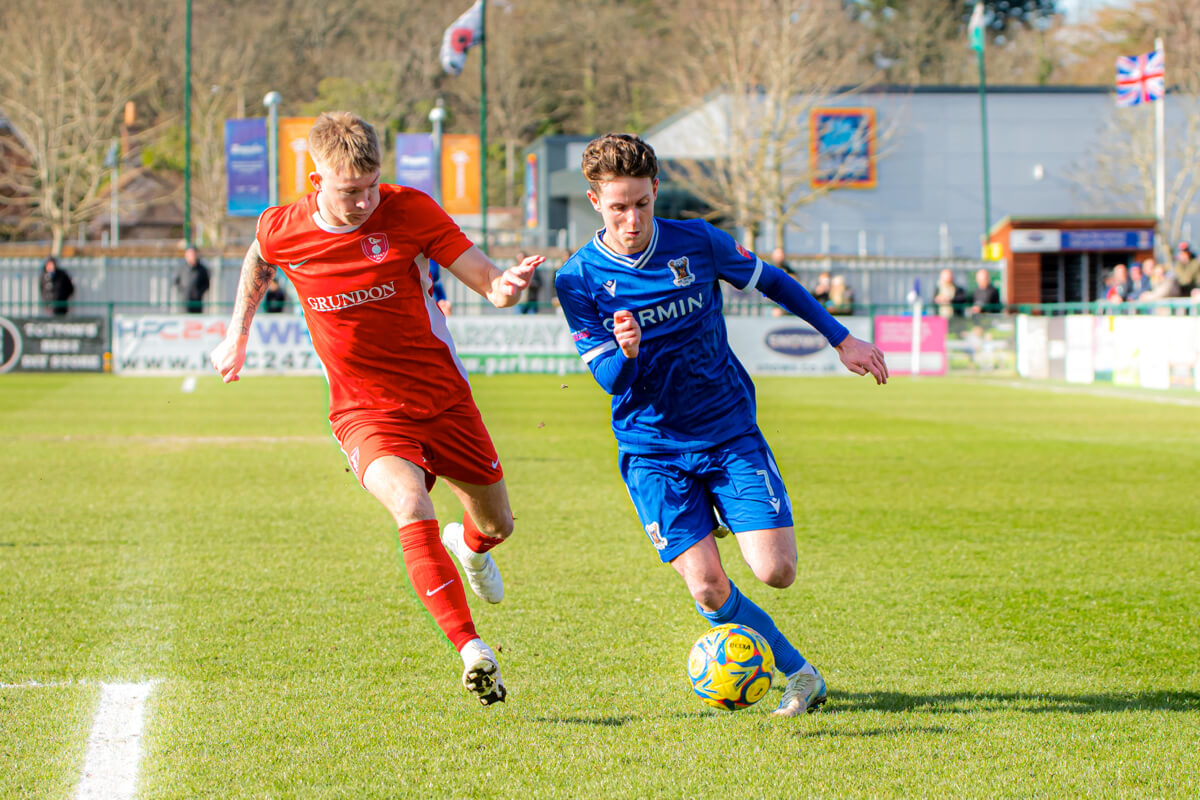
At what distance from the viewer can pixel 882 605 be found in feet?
19.7

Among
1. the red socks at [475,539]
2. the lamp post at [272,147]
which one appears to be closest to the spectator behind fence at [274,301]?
the lamp post at [272,147]

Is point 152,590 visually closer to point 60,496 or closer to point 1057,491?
point 60,496

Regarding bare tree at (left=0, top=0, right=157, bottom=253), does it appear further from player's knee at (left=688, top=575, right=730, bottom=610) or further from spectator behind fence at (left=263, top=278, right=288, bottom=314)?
player's knee at (left=688, top=575, right=730, bottom=610)

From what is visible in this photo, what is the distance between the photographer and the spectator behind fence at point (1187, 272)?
2183cm

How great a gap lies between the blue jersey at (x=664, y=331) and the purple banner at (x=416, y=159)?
27331 mm

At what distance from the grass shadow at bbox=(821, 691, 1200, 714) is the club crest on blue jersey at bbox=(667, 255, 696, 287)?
155cm

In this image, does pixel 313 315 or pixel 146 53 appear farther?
pixel 146 53

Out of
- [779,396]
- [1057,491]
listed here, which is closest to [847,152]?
[779,396]

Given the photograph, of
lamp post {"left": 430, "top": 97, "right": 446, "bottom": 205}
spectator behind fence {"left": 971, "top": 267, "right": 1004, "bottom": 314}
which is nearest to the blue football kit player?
spectator behind fence {"left": 971, "top": 267, "right": 1004, "bottom": 314}

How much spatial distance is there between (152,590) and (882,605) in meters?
3.54

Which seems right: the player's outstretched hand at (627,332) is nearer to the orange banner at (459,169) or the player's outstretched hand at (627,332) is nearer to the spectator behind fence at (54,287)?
the spectator behind fence at (54,287)

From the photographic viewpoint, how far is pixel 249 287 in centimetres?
493

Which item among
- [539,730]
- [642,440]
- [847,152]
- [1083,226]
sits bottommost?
[539,730]

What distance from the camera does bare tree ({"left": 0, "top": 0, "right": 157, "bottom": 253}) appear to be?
49.0 metres
